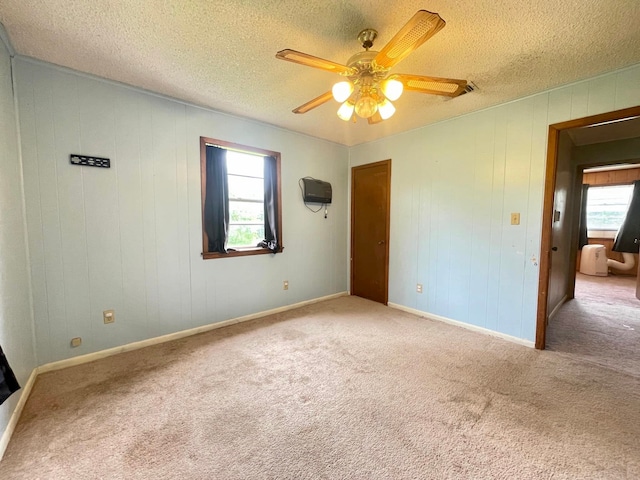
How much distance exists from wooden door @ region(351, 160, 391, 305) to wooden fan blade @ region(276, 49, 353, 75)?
94.6 inches

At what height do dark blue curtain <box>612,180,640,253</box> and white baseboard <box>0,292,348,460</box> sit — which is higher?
dark blue curtain <box>612,180,640,253</box>

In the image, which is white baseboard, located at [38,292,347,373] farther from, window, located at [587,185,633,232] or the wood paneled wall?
window, located at [587,185,633,232]

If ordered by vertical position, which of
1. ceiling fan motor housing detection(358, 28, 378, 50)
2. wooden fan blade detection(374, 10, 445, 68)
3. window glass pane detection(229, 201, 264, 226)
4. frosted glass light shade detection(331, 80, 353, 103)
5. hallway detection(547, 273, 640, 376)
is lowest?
hallway detection(547, 273, 640, 376)

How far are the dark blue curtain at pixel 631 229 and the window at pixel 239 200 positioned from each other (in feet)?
25.4

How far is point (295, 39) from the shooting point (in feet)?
5.98

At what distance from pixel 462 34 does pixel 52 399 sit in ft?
12.4

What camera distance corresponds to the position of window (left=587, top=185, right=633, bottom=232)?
20.5 feet

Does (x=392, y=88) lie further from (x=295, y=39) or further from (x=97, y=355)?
(x=97, y=355)

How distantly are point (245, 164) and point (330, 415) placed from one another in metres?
2.86

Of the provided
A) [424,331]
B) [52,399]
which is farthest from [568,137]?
[52,399]

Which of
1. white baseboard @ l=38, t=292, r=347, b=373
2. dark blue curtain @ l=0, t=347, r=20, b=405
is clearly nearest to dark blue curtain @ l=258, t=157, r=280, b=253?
white baseboard @ l=38, t=292, r=347, b=373

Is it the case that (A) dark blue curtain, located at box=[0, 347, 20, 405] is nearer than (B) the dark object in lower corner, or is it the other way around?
(A) dark blue curtain, located at box=[0, 347, 20, 405]

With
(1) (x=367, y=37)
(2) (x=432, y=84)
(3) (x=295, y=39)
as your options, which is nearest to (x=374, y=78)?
(1) (x=367, y=37)

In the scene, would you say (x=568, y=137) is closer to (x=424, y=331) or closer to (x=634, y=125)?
(x=634, y=125)
